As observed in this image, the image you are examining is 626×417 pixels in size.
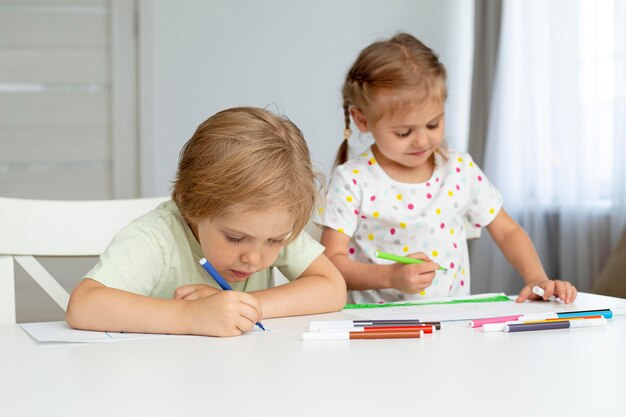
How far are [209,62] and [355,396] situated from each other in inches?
130

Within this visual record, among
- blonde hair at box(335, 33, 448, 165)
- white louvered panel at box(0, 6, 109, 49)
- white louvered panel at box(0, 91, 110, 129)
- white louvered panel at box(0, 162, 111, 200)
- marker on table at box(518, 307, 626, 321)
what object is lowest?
white louvered panel at box(0, 162, 111, 200)

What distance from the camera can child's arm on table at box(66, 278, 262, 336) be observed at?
38.5 inches

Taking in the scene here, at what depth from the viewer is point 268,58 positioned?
3.93 meters

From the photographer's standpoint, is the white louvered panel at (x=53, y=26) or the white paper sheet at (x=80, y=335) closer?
the white paper sheet at (x=80, y=335)

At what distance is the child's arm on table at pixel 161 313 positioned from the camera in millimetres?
978

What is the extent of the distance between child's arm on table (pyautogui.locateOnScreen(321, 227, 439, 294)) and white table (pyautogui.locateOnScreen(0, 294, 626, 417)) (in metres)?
0.34

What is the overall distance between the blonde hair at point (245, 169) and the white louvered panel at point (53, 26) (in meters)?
2.73

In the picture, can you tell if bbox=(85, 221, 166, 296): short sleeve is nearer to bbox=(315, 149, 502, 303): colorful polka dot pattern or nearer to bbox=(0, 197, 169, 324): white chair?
bbox=(0, 197, 169, 324): white chair

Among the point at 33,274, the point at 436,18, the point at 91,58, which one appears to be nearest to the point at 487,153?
the point at 436,18

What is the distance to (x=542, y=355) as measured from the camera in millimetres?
859

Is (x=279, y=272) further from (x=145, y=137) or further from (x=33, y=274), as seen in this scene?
(x=145, y=137)

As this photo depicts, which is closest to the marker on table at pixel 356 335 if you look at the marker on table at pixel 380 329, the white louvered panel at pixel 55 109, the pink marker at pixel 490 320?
the marker on table at pixel 380 329

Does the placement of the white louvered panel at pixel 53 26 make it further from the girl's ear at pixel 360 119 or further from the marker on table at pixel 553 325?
the marker on table at pixel 553 325

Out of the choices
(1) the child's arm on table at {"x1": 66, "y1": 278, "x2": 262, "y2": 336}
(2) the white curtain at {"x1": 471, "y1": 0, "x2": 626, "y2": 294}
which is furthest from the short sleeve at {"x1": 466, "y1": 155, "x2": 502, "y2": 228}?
(2) the white curtain at {"x1": 471, "y1": 0, "x2": 626, "y2": 294}
